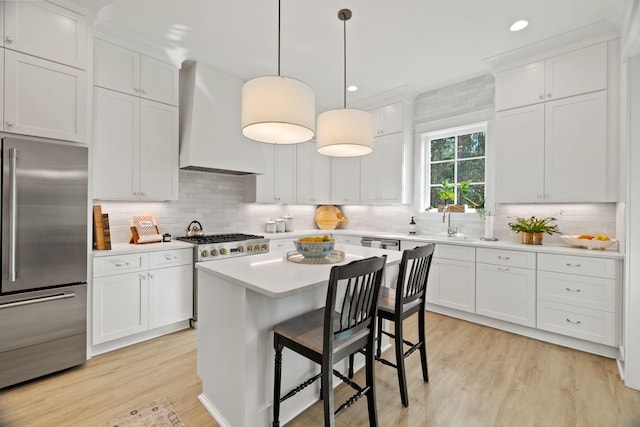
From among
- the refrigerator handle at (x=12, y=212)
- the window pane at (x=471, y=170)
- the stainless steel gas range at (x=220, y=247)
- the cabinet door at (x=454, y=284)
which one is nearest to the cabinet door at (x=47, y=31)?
the refrigerator handle at (x=12, y=212)

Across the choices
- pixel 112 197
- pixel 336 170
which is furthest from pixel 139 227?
pixel 336 170

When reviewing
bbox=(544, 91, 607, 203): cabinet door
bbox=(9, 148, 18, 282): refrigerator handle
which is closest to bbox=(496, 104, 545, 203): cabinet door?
bbox=(544, 91, 607, 203): cabinet door

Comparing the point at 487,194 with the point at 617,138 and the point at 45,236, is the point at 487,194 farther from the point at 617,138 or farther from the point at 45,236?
the point at 45,236

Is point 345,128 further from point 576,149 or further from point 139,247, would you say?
point 576,149

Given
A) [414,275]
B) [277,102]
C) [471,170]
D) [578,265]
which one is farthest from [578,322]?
[277,102]

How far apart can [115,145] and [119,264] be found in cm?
120

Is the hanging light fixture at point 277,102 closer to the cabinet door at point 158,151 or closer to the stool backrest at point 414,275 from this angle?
the stool backrest at point 414,275

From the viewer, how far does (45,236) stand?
2.26m

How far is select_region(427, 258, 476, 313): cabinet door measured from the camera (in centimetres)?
345

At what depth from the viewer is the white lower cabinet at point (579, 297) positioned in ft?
8.61

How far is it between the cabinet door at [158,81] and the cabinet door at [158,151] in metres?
0.08

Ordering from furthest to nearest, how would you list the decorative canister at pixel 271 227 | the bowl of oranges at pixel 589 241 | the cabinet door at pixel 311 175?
the cabinet door at pixel 311 175 → the decorative canister at pixel 271 227 → the bowl of oranges at pixel 589 241

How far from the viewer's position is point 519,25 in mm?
2754

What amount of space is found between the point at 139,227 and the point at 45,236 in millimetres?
1028
